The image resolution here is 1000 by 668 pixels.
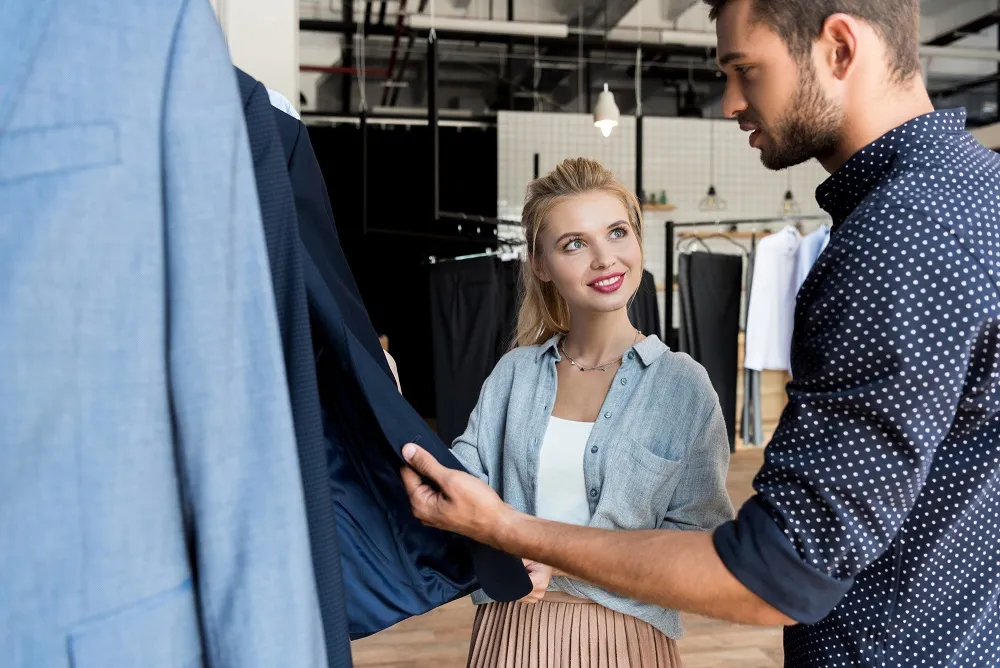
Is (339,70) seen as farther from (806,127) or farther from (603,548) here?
(603,548)

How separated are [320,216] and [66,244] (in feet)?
1.29

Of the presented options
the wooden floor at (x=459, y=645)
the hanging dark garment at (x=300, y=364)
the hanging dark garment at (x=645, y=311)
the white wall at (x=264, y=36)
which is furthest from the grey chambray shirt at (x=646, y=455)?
the hanging dark garment at (x=645, y=311)

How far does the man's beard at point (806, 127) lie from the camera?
111 cm

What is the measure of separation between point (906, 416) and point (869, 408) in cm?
4

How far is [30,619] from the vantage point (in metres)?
0.73

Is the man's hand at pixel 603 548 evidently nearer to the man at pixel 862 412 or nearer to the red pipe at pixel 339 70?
the man at pixel 862 412

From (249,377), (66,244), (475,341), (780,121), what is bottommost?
(475,341)

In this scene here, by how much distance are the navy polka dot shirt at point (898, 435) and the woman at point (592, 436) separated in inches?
18.1

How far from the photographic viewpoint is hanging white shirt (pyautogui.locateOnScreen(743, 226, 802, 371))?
5645mm

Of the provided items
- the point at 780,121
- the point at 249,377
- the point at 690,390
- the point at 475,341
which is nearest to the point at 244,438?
the point at 249,377

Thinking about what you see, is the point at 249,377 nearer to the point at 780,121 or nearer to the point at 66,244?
the point at 66,244

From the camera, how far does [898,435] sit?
95cm

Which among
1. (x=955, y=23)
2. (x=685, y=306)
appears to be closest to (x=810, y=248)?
(x=685, y=306)

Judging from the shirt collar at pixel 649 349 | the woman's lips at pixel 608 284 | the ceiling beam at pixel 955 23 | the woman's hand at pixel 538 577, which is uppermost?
the ceiling beam at pixel 955 23
